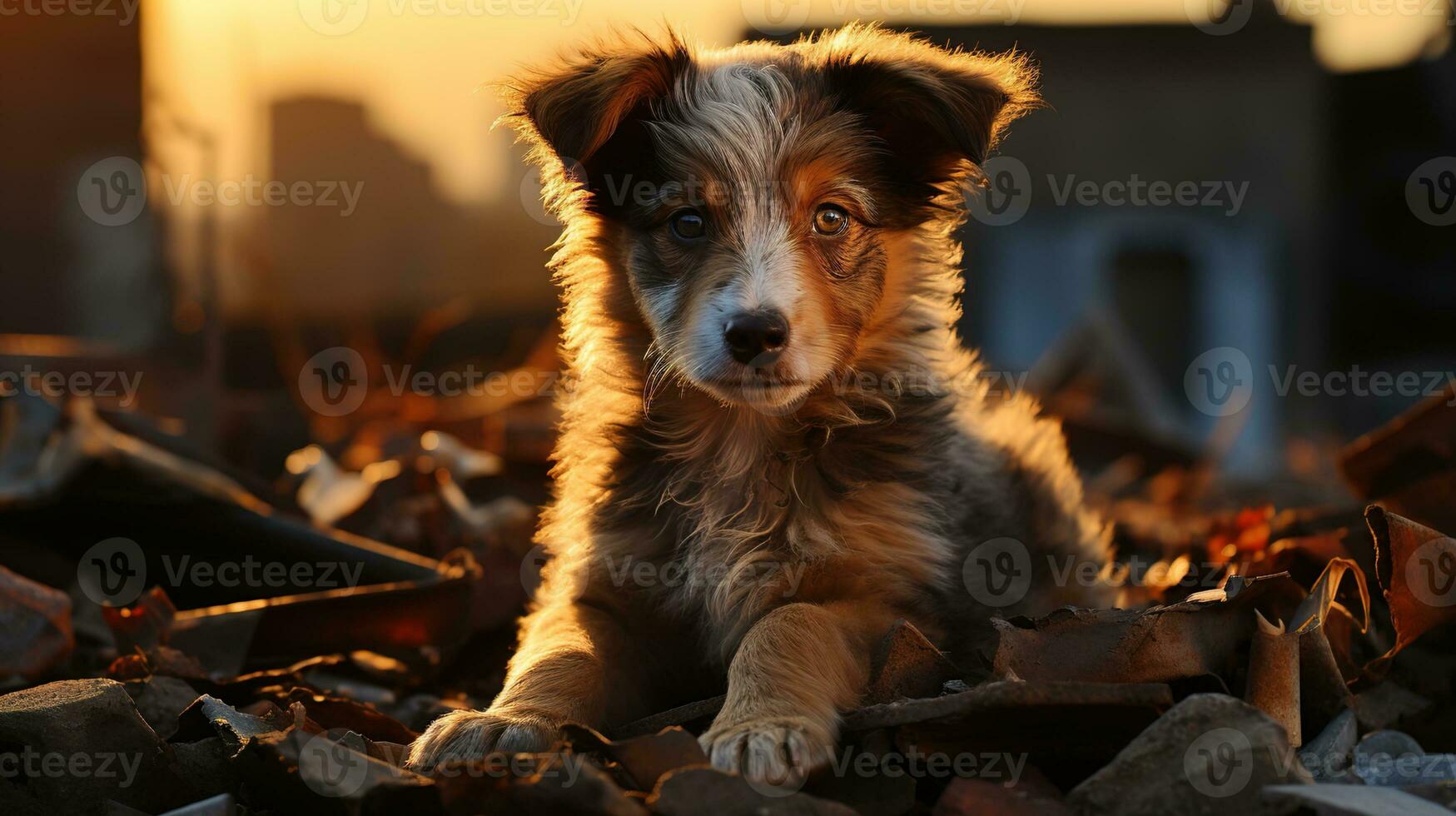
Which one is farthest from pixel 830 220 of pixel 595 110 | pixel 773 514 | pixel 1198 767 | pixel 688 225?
pixel 1198 767

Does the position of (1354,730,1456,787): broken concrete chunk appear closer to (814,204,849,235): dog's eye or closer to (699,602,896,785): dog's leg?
(699,602,896,785): dog's leg

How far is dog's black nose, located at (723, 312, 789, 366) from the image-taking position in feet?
10.3

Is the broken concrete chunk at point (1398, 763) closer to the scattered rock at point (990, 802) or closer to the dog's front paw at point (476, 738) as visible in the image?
the scattered rock at point (990, 802)

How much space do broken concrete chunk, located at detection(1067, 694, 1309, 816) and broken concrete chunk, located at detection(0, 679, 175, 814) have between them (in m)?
1.78

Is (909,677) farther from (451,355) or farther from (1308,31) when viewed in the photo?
(1308,31)

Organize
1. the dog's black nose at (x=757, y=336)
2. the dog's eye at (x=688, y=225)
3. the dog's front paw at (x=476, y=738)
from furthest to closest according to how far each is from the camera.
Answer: the dog's eye at (x=688, y=225)
the dog's black nose at (x=757, y=336)
the dog's front paw at (x=476, y=738)

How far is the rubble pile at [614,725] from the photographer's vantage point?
2.12 m

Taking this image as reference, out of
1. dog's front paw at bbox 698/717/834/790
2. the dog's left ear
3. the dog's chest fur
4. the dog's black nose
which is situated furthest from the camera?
the dog's left ear

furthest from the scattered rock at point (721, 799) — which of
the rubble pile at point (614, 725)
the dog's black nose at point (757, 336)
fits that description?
the dog's black nose at point (757, 336)

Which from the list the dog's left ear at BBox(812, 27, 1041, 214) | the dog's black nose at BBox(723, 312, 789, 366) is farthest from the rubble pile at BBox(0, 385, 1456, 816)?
the dog's left ear at BBox(812, 27, 1041, 214)

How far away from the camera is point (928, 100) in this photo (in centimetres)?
357

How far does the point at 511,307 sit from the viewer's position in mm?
15711

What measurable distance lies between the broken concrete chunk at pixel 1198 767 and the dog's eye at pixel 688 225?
200 centimetres

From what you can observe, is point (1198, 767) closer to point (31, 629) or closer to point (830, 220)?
point (830, 220)
